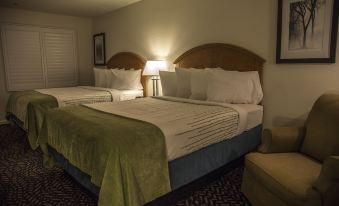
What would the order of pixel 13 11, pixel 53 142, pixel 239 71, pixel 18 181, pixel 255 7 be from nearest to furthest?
pixel 53 142 < pixel 18 181 < pixel 255 7 < pixel 239 71 < pixel 13 11

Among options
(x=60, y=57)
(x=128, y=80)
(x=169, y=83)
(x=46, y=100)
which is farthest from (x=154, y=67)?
(x=60, y=57)

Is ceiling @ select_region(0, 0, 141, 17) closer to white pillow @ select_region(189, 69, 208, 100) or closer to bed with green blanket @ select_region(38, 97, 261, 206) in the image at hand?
white pillow @ select_region(189, 69, 208, 100)

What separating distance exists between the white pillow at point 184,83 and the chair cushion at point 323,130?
156 centimetres

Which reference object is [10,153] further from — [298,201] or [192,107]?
[298,201]

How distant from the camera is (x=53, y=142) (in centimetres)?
227

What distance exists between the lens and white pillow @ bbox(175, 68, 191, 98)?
3.21 metres

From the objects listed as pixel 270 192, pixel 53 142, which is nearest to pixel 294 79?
pixel 270 192

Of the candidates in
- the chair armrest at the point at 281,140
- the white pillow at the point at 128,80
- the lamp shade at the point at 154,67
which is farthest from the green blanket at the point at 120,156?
the white pillow at the point at 128,80

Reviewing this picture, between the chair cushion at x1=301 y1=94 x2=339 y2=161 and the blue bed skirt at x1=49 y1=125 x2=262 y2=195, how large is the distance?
64 centimetres

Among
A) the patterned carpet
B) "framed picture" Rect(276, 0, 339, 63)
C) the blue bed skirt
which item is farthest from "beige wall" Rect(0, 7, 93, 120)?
"framed picture" Rect(276, 0, 339, 63)

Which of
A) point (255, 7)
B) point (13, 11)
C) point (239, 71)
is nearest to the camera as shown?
point (255, 7)

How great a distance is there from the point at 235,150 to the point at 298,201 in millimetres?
1037

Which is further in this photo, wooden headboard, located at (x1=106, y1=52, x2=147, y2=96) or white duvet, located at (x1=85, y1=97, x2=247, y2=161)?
wooden headboard, located at (x1=106, y1=52, x2=147, y2=96)

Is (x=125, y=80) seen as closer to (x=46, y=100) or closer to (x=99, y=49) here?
(x=46, y=100)
